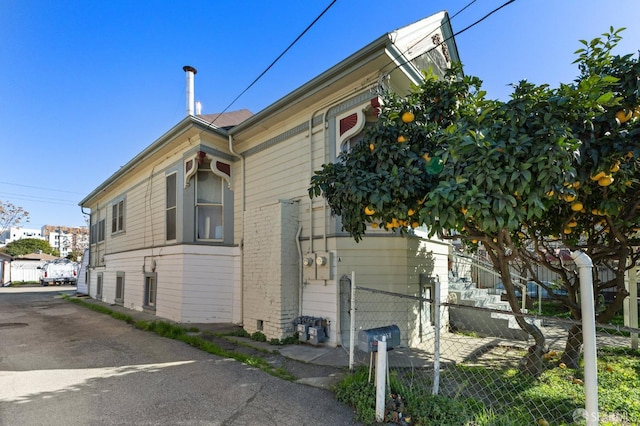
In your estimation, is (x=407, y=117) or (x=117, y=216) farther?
(x=117, y=216)

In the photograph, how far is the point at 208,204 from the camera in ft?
29.6

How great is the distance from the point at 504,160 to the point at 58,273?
33844 millimetres

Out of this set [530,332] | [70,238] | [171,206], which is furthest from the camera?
[70,238]

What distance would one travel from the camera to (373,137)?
4324 millimetres

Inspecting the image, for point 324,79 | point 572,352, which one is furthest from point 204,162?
point 572,352

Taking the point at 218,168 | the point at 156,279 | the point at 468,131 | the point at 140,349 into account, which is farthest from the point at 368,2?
the point at 156,279

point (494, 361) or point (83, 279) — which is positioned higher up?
point (494, 361)

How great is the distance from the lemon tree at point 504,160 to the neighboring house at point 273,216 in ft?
3.63

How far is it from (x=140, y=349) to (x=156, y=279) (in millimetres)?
4201

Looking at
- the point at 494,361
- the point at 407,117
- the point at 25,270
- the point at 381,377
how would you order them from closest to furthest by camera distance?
1. the point at 381,377
2. the point at 407,117
3. the point at 494,361
4. the point at 25,270

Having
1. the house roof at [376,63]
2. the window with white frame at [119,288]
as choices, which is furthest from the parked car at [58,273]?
the house roof at [376,63]

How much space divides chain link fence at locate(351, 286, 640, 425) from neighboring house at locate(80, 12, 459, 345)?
Answer: 0.48 m

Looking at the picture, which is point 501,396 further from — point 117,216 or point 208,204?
point 117,216

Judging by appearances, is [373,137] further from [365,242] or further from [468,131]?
[365,242]
